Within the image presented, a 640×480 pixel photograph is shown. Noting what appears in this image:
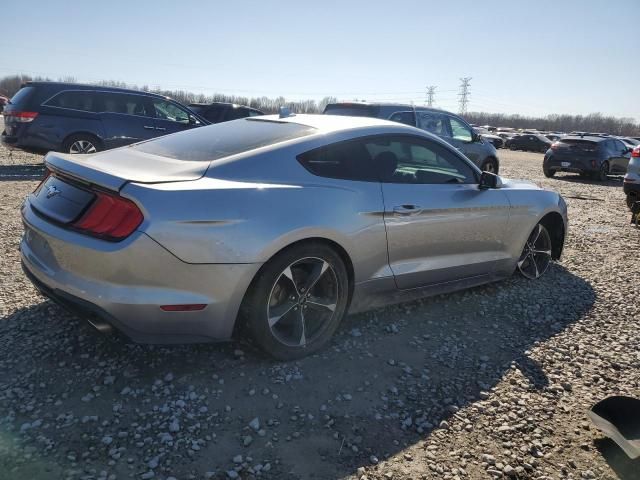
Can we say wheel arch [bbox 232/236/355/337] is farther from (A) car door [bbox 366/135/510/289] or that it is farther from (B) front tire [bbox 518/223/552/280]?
(B) front tire [bbox 518/223/552/280]

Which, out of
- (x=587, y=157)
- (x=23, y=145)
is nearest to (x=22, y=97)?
(x=23, y=145)

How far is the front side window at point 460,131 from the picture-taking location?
9992 millimetres

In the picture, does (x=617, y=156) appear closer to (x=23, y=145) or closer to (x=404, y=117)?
(x=404, y=117)

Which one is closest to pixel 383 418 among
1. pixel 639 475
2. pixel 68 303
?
pixel 639 475

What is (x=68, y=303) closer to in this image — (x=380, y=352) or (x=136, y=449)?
(x=136, y=449)

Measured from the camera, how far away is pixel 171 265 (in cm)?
256

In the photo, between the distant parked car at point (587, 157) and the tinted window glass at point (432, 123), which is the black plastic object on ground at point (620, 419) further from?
the distant parked car at point (587, 157)

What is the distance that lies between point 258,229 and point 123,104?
29.5ft

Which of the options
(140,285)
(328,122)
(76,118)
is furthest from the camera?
(76,118)

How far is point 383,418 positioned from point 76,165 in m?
2.28

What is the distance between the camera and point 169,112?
36.4ft

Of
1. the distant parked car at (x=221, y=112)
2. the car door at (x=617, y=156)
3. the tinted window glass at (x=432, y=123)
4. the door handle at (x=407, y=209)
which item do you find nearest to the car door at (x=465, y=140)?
the tinted window glass at (x=432, y=123)

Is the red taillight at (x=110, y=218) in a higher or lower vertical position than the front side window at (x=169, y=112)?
lower

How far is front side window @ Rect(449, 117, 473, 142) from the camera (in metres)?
9.99
